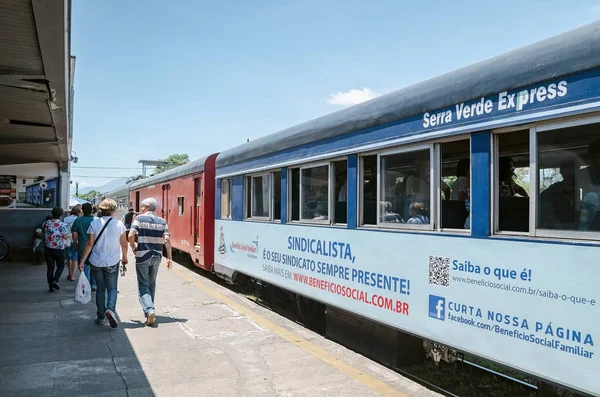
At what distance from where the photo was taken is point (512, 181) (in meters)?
3.69

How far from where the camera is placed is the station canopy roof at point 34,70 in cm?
507

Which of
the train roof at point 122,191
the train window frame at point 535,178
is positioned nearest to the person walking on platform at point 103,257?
the train window frame at point 535,178

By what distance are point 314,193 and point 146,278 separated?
2.45 metres

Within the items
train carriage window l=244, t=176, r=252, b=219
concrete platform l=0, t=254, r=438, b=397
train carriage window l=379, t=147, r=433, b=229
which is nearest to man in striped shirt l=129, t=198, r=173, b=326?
concrete platform l=0, t=254, r=438, b=397

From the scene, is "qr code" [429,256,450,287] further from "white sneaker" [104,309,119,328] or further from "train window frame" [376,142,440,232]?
"white sneaker" [104,309,119,328]

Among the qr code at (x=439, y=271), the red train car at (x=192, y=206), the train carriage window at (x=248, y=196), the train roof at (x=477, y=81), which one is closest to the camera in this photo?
the train roof at (x=477, y=81)

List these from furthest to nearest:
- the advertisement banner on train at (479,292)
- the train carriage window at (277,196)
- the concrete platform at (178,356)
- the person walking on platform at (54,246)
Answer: the person walking on platform at (54,246) → the train carriage window at (277,196) → the concrete platform at (178,356) → the advertisement banner on train at (479,292)

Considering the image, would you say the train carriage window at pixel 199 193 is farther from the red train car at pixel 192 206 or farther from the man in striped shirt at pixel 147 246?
the man in striped shirt at pixel 147 246

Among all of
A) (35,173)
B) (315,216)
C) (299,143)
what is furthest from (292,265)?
(35,173)

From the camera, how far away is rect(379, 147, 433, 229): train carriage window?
428cm

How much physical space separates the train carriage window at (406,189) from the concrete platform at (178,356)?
4.65 feet

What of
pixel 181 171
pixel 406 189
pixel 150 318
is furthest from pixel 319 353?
pixel 181 171

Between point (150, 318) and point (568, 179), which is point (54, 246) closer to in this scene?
point (150, 318)

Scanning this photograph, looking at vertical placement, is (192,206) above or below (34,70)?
below
